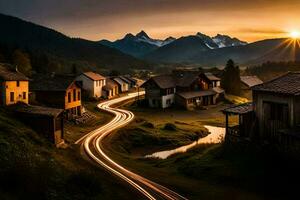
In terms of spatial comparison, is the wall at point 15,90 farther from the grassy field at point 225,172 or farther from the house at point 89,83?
the house at point 89,83

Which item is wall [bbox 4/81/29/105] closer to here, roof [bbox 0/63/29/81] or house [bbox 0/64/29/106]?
Result: house [bbox 0/64/29/106]

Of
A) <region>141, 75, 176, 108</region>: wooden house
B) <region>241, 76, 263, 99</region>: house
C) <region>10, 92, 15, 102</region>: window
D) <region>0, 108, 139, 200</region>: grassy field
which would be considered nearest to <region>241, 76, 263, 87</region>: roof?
<region>241, 76, 263, 99</region>: house

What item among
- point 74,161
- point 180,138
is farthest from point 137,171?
point 180,138

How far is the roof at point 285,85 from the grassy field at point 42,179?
15412mm

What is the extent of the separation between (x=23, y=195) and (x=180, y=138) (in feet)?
136

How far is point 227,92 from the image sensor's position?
126438 mm

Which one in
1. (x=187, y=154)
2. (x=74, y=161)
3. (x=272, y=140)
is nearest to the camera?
(x=272, y=140)

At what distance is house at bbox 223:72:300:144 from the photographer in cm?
3225

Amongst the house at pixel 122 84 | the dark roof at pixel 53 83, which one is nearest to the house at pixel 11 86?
the dark roof at pixel 53 83

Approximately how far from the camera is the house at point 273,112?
32250 mm

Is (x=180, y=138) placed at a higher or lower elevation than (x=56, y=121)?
lower

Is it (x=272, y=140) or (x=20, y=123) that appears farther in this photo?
(x=20, y=123)

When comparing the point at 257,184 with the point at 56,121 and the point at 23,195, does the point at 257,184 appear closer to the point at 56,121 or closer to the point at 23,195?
the point at 23,195

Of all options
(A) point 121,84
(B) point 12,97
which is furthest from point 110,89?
(B) point 12,97
